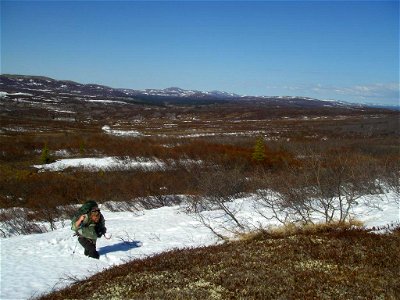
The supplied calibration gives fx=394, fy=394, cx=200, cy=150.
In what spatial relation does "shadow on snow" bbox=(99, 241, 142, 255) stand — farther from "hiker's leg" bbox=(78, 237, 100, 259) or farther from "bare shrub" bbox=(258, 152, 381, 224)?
"bare shrub" bbox=(258, 152, 381, 224)

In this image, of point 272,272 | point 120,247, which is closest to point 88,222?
point 120,247

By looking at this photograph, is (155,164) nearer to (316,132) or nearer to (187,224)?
(187,224)

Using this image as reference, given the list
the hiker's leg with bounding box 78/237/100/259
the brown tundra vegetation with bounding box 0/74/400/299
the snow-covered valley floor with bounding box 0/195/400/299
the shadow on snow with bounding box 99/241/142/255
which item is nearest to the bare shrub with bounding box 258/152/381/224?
the brown tundra vegetation with bounding box 0/74/400/299

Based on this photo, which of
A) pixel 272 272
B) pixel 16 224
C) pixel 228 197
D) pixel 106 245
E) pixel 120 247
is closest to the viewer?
pixel 272 272

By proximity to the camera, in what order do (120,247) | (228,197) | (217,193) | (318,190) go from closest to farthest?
(120,247) < (318,190) < (217,193) < (228,197)

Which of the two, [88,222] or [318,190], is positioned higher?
[318,190]

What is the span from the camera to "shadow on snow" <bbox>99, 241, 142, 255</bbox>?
12934 millimetres

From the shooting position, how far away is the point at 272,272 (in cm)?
656

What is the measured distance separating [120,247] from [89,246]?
165 centimetres

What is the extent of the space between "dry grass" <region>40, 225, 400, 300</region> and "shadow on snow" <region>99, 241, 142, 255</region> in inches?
178

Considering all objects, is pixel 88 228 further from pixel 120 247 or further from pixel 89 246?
pixel 120 247

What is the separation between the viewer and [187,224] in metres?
16.5

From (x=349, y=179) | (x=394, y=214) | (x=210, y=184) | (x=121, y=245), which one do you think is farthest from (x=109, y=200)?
(x=394, y=214)

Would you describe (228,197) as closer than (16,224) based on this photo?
No
